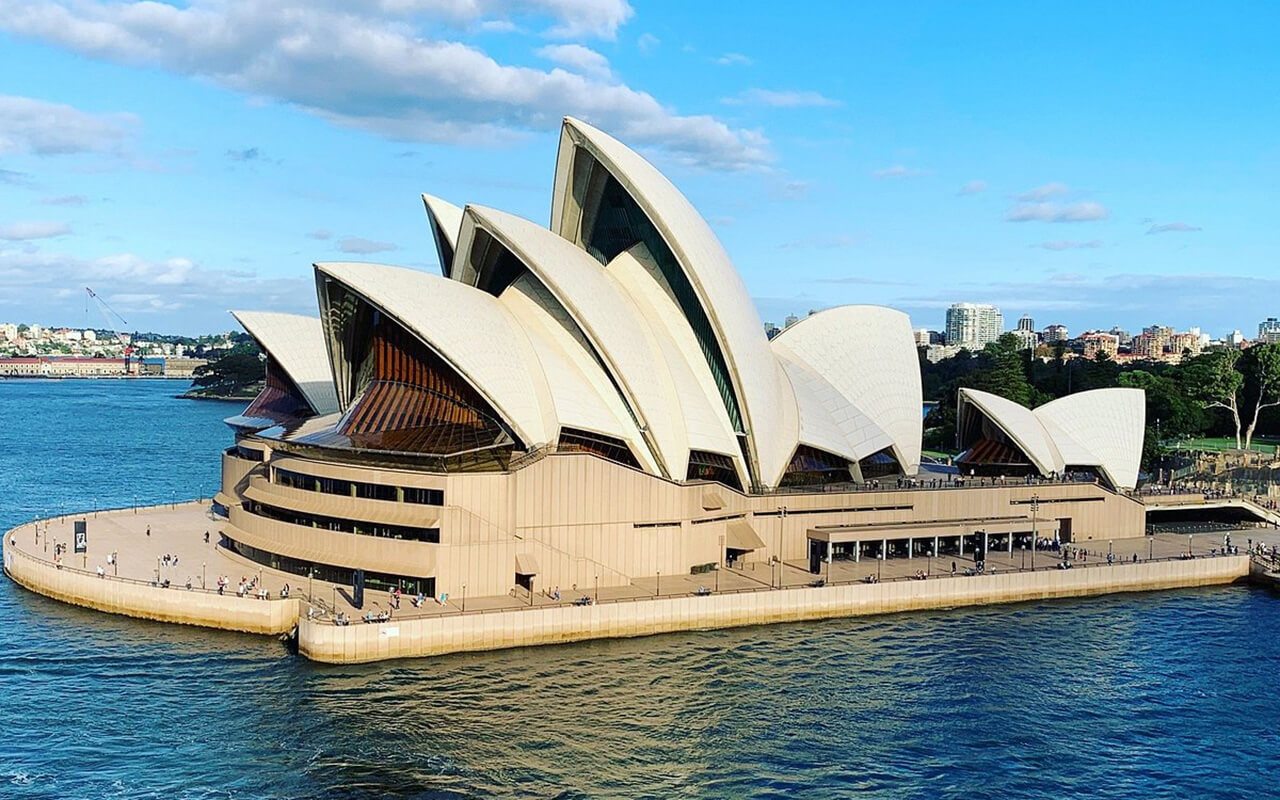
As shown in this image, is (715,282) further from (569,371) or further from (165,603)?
(165,603)

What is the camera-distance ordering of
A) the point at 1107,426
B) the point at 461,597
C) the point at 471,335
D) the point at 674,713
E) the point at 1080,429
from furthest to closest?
the point at 1107,426 → the point at 1080,429 → the point at 471,335 → the point at 461,597 → the point at 674,713

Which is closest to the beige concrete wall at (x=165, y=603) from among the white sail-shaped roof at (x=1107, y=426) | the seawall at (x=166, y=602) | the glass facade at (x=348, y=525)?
the seawall at (x=166, y=602)

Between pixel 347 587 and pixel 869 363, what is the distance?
32.6 metres

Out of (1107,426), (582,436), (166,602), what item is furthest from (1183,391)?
(166,602)

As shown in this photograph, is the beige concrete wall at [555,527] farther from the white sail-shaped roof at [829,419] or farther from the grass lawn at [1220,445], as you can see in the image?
the grass lawn at [1220,445]

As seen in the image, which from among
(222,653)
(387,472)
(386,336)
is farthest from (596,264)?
(222,653)

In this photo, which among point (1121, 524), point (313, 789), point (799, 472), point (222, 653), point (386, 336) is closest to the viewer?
point (313, 789)

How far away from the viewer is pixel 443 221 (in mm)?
57094

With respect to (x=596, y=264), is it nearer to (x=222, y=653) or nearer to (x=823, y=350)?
(x=823, y=350)

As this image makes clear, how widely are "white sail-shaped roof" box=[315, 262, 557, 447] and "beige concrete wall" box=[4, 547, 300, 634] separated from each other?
11.2 metres

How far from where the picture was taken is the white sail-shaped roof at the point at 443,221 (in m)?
57.0

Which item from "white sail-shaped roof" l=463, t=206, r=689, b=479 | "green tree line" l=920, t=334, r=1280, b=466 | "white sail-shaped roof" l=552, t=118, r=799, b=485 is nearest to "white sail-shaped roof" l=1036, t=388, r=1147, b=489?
"green tree line" l=920, t=334, r=1280, b=466

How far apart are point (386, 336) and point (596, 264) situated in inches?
402

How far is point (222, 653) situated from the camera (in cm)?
3650
